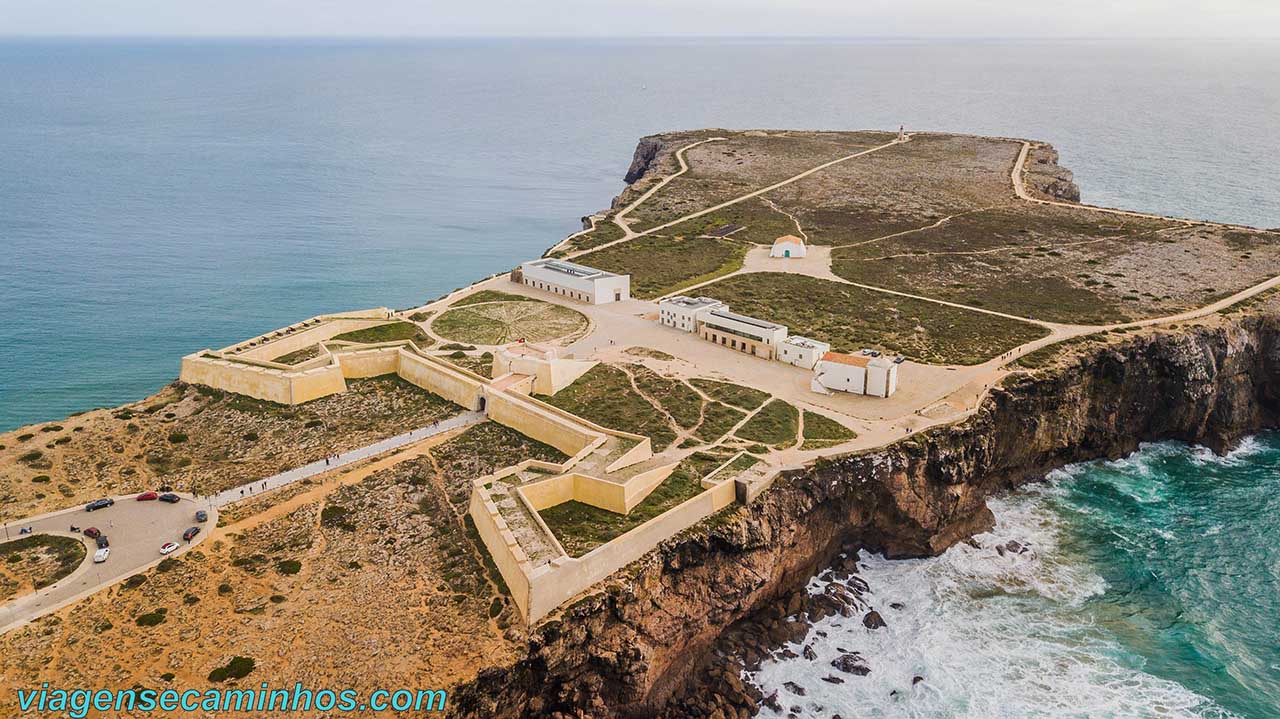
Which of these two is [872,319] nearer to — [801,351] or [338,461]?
[801,351]

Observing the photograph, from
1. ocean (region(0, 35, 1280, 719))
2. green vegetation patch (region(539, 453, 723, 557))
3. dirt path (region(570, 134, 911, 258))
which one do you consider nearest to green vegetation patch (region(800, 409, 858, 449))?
green vegetation patch (region(539, 453, 723, 557))

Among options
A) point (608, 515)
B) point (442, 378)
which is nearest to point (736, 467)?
point (608, 515)

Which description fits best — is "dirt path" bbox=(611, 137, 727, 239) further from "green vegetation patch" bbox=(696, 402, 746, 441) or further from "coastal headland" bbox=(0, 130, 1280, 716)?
"green vegetation patch" bbox=(696, 402, 746, 441)

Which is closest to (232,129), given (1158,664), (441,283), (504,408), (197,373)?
(441,283)

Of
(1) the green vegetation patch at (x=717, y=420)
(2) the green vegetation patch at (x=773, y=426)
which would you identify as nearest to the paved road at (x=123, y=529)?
(1) the green vegetation patch at (x=717, y=420)

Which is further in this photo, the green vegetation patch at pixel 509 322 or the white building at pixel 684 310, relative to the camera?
the white building at pixel 684 310

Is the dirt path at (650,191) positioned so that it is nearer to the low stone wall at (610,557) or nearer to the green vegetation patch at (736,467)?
the green vegetation patch at (736,467)

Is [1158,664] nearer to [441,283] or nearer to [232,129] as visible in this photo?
[441,283]
